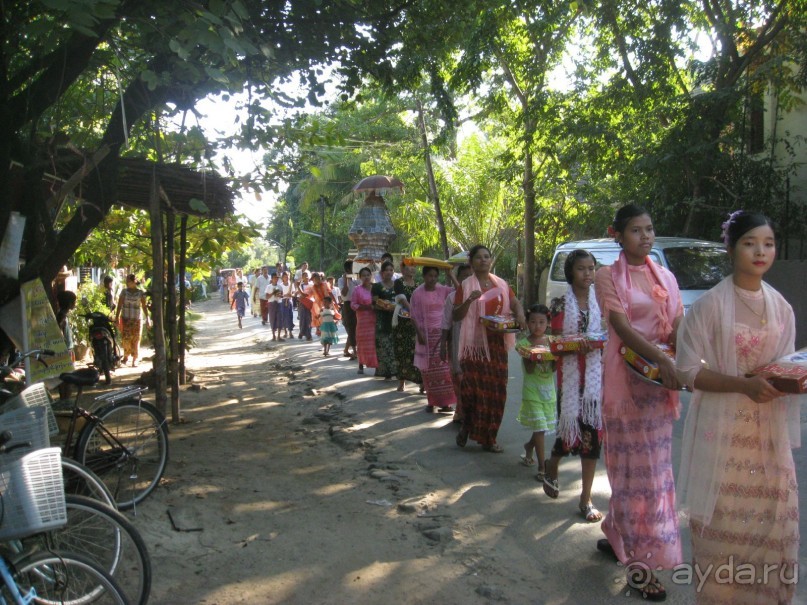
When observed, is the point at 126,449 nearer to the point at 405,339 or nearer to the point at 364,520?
the point at 364,520

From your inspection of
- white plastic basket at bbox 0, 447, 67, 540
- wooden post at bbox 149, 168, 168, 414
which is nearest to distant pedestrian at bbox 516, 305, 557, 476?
wooden post at bbox 149, 168, 168, 414

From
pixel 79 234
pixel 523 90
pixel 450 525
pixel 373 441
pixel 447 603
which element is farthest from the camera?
pixel 523 90

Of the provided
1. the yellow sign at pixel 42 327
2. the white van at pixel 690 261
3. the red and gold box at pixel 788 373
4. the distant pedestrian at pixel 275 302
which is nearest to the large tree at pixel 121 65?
the yellow sign at pixel 42 327

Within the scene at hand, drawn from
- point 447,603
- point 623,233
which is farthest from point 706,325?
point 447,603

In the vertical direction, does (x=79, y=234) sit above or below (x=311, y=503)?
above

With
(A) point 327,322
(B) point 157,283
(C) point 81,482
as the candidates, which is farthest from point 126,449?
(A) point 327,322

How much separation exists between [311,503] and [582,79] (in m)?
12.9

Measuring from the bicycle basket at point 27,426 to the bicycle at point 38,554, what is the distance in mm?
362

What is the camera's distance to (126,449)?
5199 mm

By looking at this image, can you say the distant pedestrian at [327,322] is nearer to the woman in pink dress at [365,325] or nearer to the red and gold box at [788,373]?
the woman in pink dress at [365,325]

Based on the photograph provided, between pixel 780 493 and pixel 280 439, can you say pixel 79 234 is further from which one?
pixel 780 493

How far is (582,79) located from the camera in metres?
15.8

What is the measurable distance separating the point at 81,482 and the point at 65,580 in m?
1.03

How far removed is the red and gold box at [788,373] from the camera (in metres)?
2.60
